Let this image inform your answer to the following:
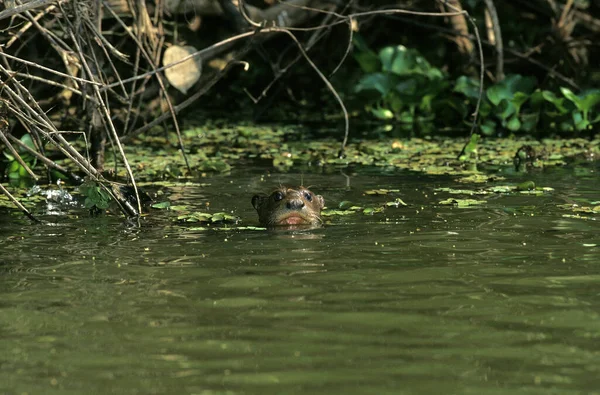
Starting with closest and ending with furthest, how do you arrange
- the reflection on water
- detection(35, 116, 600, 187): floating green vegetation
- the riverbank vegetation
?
the reflection on water < the riverbank vegetation < detection(35, 116, 600, 187): floating green vegetation

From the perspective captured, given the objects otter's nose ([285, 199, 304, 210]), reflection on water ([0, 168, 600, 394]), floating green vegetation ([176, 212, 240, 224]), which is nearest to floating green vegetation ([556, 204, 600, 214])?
reflection on water ([0, 168, 600, 394])

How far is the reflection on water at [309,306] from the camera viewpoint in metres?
3.54

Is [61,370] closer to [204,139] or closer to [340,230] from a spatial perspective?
[340,230]

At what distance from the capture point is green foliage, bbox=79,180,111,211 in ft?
21.6

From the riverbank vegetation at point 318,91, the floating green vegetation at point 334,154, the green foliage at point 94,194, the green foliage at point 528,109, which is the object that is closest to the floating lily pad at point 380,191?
the riverbank vegetation at point 318,91

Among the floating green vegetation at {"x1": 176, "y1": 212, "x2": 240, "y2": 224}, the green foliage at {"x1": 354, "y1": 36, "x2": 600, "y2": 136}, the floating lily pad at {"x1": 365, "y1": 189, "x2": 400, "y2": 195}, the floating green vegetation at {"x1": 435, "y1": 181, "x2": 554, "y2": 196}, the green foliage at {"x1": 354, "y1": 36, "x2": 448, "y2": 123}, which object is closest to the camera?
the floating green vegetation at {"x1": 176, "y1": 212, "x2": 240, "y2": 224}

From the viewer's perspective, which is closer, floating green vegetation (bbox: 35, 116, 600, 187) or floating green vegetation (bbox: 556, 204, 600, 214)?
floating green vegetation (bbox: 556, 204, 600, 214)

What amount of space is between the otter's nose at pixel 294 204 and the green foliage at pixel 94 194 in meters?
1.09

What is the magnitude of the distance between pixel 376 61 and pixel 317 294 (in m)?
8.72

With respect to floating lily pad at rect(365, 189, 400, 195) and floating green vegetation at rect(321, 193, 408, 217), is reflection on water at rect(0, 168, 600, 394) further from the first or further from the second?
floating lily pad at rect(365, 189, 400, 195)

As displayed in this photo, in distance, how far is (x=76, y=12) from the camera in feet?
21.7

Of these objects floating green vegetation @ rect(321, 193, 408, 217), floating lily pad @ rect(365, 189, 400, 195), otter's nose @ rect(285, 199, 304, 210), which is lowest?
floating lily pad @ rect(365, 189, 400, 195)

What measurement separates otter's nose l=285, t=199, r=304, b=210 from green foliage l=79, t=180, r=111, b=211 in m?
1.09

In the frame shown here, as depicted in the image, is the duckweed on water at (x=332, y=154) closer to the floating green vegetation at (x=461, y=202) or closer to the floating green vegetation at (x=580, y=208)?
the floating green vegetation at (x=461, y=202)
